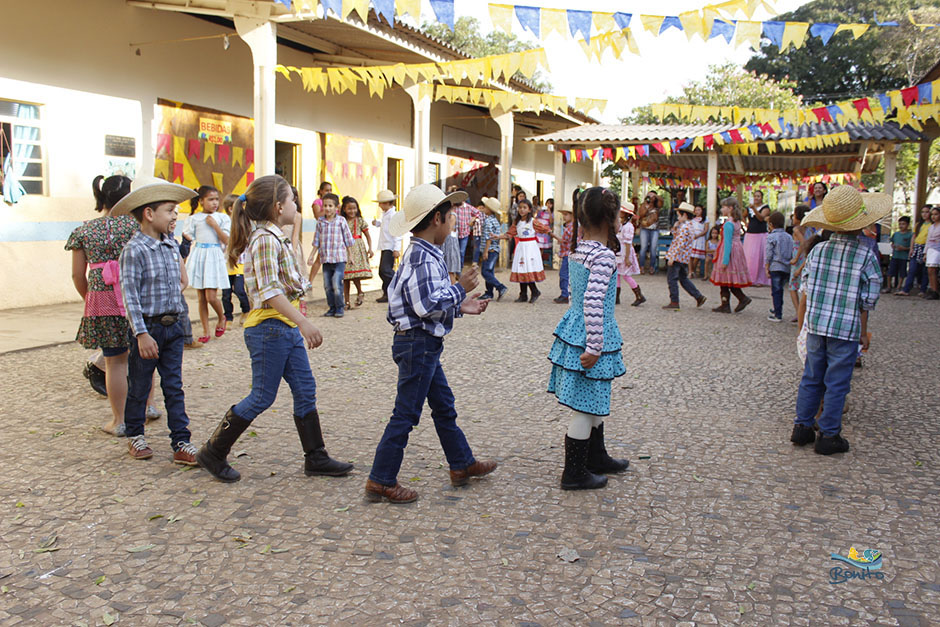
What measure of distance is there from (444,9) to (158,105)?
6.72 m

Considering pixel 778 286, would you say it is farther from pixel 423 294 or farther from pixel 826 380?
pixel 423 294

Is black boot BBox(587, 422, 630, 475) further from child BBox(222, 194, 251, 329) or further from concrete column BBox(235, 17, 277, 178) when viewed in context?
concrete column BBox(235, 17, 277, 178)

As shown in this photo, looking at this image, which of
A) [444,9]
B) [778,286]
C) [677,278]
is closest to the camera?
[444,9]

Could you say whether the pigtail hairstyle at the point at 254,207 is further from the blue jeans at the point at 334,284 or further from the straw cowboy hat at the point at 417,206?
the blue jeans at the point at 334,284

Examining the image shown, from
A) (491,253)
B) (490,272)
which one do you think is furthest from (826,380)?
(491,253)

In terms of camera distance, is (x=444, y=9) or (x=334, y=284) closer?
(x=444, y=9)

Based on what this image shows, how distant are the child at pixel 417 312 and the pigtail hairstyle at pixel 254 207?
2.12 ft

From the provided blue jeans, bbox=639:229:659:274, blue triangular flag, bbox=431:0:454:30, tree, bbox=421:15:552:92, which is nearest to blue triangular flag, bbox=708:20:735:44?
blue triangular flag, bbox=431:0:454:30

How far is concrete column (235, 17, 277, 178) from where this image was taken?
1037cm

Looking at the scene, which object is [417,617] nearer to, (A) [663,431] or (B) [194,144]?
(A) [663,431]

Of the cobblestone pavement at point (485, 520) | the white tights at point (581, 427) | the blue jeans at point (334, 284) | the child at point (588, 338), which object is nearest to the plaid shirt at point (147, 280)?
the cobblestone pavement at point (485, 520)

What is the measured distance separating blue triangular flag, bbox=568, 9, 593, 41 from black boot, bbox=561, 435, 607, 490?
437 cm

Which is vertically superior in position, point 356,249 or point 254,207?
point 254,207

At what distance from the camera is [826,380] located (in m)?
4.83
